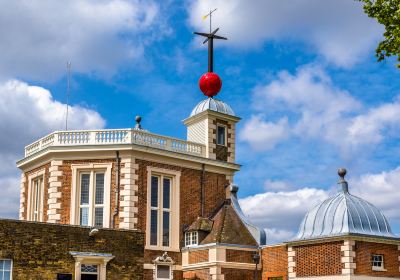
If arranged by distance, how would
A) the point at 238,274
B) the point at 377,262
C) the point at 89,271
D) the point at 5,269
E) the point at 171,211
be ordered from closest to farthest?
the point at 5,269 < the point at 89,271 < the point at 377,262 < the point at 238,274 < the point at 171,211

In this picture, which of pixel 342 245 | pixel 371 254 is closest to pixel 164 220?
pixel 342 245

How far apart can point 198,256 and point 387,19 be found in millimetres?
16870

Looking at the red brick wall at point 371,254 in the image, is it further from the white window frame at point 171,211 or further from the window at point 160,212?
the window at point 160,212

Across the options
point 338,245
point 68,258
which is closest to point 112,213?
point 68,258

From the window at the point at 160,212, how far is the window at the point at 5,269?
9321 millimetres

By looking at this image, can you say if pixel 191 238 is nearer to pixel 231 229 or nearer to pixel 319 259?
pixel 231 229

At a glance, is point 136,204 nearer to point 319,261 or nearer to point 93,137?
point 93,137

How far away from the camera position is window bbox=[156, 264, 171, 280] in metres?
33.3

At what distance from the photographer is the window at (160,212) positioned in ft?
111

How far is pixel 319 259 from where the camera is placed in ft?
98.6

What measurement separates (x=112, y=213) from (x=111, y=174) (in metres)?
1.94

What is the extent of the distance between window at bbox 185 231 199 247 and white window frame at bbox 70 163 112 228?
14.5 feet

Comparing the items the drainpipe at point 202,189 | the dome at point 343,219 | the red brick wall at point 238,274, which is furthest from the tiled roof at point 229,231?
the dome at point 343,219

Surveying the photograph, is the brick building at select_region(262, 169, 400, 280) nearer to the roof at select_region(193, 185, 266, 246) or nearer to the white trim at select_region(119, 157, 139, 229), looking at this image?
the roof at select_region(193, 185, 266, 246)
